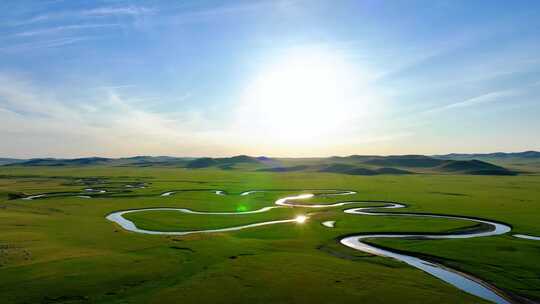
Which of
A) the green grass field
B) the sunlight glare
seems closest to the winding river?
the sunlight glare

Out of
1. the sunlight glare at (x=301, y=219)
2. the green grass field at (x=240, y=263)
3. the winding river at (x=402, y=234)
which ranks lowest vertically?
the winding river at (x=402, y=234)

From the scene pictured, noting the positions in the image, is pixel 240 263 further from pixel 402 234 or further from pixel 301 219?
pixel 301 219

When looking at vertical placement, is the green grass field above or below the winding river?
above

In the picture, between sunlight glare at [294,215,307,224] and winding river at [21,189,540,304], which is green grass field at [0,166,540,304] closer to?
winding river at [21,189,540,304]

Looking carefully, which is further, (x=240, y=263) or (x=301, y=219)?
(x=301, y=219)

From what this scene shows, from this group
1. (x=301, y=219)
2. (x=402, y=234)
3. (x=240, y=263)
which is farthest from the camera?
(x=301, y=219)

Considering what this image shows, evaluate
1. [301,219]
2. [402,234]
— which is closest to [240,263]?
[402,234]

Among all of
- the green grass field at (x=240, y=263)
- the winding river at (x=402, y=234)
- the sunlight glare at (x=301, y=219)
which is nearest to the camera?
the green grass field at (x=240, y=263)

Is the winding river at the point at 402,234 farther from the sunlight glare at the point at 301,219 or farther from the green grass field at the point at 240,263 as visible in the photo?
the green grass field at the point at 240,263

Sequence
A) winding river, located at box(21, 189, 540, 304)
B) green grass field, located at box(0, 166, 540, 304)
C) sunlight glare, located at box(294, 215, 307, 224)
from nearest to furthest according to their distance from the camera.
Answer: green grass field, located at box(0, 166, 540, 304), winding river, located at box(21, 189, 540, 304), sunlight glare, located at box(294, 215, 307, 224)

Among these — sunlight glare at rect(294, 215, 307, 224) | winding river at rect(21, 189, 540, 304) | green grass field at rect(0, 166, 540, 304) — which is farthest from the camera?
sunlight glare at rect(294, 215, 307, 224)

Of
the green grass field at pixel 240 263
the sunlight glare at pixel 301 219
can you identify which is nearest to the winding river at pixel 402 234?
the sunlight glare at pixel 301 219

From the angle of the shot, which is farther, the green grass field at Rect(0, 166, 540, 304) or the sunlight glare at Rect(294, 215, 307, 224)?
the sunlight glare at Rect(294, 215, 307, 224)

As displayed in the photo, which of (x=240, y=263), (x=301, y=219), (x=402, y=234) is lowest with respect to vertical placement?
(x=402, y=234)
